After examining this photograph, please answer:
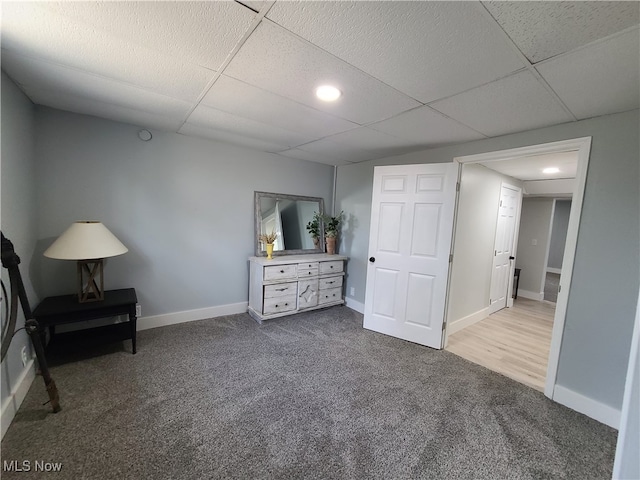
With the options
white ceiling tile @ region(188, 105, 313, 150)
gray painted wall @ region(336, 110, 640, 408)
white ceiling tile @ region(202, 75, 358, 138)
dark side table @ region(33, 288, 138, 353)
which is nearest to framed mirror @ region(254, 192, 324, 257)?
white ceiling tile @ region(188, 105, 313, 150)

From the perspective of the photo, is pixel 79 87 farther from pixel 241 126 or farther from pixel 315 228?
pixel 315 228

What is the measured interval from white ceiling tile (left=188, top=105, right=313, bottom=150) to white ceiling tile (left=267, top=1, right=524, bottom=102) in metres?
1.33

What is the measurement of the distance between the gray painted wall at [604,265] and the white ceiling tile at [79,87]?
3220 millimetres

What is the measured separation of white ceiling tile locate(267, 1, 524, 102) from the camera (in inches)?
42.2

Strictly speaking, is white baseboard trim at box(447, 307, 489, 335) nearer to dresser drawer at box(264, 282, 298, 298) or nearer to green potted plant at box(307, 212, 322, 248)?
dresser drawer at box(264, 282, 298, 298)

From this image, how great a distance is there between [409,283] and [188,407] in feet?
7.95

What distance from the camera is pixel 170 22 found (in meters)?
1.21

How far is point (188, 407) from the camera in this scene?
→ 183 centimetres

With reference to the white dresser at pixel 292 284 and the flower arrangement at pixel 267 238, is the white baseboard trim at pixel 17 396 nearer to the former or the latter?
the white dresser at pixel 292 284

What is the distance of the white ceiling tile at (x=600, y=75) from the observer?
121 cm

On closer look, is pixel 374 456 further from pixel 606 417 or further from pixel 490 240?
pixel 490 240

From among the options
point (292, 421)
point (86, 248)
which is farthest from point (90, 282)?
point (292, 421)

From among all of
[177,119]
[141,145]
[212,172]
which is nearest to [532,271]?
[212,172]

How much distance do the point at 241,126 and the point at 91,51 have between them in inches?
49.4
